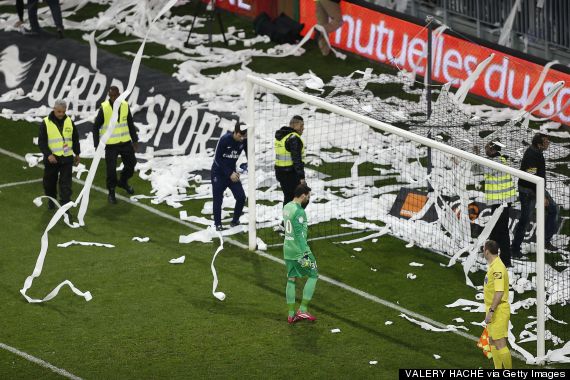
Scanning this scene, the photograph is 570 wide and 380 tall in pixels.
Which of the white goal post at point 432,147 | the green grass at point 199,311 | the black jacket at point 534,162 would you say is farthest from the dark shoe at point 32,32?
the black jacket at point 534,162

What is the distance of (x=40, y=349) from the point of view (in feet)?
49.1

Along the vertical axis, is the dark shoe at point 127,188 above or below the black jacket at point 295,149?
below

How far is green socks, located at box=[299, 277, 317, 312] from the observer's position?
15.4m

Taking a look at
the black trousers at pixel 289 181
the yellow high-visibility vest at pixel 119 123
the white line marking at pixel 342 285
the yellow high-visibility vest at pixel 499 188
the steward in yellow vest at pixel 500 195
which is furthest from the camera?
the yellow high-visibility vest at pixel 119 123

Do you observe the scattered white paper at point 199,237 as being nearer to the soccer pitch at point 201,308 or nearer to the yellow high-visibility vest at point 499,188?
the soccer pitch at point 201,308

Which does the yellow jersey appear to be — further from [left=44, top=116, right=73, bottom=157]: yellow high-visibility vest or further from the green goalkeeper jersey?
[left=44, top=116, right=73, bottom=157]: yellow high-visibility vest

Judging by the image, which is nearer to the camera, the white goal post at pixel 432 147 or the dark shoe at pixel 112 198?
the white goal post at pixel 432 147

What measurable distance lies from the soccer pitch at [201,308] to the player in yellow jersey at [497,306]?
83 cm

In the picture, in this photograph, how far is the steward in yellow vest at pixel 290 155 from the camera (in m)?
17.7

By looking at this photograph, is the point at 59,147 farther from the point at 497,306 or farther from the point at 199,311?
the point at 497,306

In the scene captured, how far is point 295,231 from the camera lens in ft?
49.8

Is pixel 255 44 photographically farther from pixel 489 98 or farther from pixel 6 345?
pixel 6 345

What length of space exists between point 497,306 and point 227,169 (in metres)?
6.07

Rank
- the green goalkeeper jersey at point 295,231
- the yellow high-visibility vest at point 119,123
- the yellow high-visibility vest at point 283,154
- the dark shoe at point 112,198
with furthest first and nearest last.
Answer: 1. the dark shoe at point 112,198
2. the yellow high-visibility vest at point 119,123
3. the yellow high-visibility vest at point 283,154
4. the green goalkeeper jersey at point 295,231
